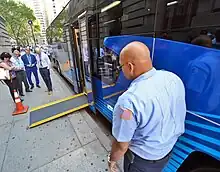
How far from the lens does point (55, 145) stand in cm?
299

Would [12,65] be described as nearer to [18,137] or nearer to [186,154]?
[18,137]

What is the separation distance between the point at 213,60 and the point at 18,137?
3.85m

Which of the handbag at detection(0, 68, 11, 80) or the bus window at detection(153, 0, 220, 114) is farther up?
the bus window at detection(153, 0, 220, 114)

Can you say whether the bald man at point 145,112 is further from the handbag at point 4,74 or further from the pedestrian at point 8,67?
the pedestrian at point 8,67

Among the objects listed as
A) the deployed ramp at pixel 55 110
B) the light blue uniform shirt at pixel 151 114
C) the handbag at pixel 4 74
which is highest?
the light blue uniform shirt at pixel 151 114

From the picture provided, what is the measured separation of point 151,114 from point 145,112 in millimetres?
55

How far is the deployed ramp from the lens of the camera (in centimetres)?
388

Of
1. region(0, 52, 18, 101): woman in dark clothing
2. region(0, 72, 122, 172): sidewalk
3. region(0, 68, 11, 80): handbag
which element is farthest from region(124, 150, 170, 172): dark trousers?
region(0, 52, 18, 101): woman in dark clothing

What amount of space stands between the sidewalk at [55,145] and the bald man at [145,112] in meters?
1.47

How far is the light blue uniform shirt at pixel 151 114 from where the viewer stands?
97 cm

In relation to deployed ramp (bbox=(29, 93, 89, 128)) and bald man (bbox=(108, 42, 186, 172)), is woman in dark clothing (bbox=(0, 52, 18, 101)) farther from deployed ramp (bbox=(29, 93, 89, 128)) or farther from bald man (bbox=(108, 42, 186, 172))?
bald man (bbox=(108, 42, 186, 172))

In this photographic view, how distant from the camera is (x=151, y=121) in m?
1.02

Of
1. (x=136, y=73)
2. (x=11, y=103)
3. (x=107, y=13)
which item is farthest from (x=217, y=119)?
(x=11, y=103)

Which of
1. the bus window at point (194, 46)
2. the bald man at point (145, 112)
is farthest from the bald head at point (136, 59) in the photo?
the bus window at point (194, 46)
